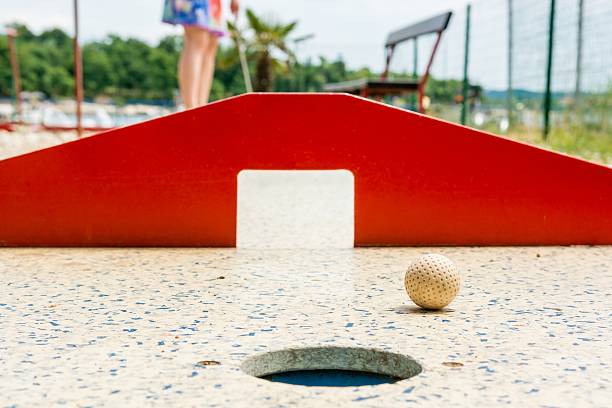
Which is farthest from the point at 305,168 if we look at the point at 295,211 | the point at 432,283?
the point at 432,283

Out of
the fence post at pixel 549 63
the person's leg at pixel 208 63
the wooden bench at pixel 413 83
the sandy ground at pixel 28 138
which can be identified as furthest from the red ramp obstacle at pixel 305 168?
the sandy ground at pixel 28 138

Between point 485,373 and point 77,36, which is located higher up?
point 77,36

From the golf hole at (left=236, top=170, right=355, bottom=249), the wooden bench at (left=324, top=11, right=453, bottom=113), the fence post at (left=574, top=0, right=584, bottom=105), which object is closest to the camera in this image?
the golf hole at (left=236, top=170, right=355, bottom=249)

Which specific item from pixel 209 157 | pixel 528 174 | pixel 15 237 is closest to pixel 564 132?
pixel 528 174

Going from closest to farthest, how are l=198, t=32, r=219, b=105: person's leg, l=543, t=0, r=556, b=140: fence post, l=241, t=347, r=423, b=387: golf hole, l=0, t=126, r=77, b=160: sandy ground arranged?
l=241, t=347, r=423, b=387: golf hole
l=198, t=32, r=219, b=105: person's leg
l=543, t=0, r=556, b=140: fence post
l=0, t=126, r=77, b=160: sandy ground

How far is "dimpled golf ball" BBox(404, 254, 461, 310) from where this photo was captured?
2.32 m

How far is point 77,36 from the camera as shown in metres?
6.19

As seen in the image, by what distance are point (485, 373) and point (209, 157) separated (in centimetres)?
210

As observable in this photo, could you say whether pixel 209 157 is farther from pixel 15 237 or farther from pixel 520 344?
pixel 520 344

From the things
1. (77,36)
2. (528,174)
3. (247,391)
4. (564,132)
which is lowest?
(247,391)

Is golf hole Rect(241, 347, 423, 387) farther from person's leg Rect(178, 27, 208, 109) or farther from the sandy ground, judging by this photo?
the sandy ground

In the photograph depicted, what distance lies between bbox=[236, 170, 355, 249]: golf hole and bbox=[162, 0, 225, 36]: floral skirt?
1.18 meters

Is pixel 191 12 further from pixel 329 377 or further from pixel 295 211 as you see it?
pixel 329 377

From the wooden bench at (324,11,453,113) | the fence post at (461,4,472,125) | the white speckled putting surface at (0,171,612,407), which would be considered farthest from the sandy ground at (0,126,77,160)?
the white speckled putting surface at (0,171,612,407)
